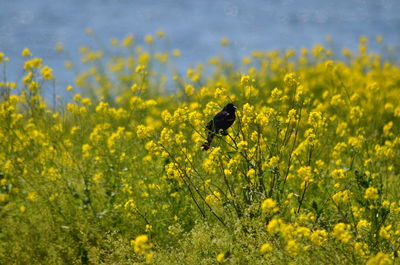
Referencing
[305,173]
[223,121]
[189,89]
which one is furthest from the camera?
[189,89]

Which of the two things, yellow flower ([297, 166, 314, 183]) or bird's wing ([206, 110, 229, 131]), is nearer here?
yellow flower ([297, 166, 314, 183])

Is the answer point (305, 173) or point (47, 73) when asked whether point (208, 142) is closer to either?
point (305, 173)

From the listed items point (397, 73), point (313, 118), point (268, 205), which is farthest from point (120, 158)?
point (397, 73)

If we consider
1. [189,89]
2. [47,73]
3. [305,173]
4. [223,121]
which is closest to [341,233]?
[305,173]

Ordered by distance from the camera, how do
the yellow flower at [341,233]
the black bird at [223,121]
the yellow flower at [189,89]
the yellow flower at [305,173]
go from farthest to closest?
the yellow flower at [189,89], the black bird at [223,121], the yellow flower at [305,173], the yellow flower at [341,233]

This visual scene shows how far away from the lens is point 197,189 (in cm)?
328

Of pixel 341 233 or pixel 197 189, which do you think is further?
pixel 197 189

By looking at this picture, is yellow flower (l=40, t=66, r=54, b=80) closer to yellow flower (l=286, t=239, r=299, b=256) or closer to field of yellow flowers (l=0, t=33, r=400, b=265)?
field of yellow flowers (l=0, t=33, r=400, b=265)

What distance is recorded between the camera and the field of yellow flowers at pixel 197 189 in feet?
9.21

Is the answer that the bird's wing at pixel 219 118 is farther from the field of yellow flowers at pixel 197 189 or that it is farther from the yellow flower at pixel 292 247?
the yellow flower at pixel 292 247

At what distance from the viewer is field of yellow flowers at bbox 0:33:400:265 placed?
111 inches

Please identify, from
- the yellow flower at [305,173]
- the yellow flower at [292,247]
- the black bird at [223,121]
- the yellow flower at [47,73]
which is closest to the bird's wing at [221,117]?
the black bird at [223,121]

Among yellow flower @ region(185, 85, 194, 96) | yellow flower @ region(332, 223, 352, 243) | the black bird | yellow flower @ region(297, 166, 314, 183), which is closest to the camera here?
yellow flower @ region(332, 223, 352, 243)

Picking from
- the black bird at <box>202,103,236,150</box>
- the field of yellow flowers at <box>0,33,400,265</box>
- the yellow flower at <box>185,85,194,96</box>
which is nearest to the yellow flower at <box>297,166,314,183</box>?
the field of yellow flowers at <box>0,33,400,265</box>
